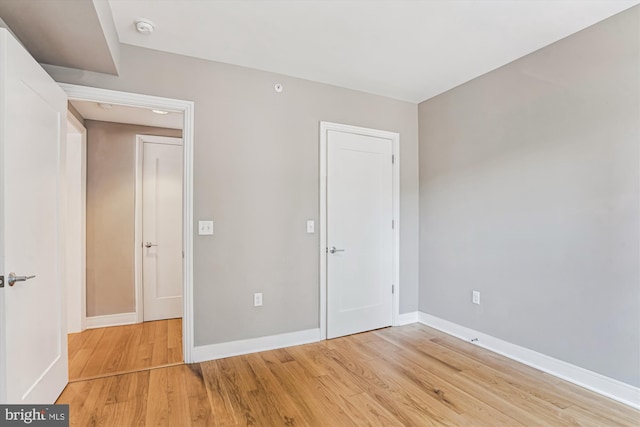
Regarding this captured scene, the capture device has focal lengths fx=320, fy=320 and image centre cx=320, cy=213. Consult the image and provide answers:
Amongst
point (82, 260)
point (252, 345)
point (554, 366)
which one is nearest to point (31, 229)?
point (252, 345)

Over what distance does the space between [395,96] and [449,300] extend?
7.62 feet

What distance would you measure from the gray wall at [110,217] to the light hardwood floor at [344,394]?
1551 millimetres

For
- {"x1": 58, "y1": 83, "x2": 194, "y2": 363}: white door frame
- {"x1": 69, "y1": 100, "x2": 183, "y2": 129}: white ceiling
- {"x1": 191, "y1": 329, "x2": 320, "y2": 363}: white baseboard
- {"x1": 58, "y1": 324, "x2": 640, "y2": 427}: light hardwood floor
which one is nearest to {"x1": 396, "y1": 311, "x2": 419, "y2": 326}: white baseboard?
{"x1": 58, "y1": 324, "x2": 640, "y2": 427}: light hardwood floor

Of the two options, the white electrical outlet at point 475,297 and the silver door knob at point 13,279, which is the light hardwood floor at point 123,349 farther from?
the white electrical outlet at point 475,297

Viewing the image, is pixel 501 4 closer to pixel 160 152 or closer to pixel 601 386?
pixel 601 386

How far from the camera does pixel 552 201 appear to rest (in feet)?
8.25

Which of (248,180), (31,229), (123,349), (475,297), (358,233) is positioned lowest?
(123,349)

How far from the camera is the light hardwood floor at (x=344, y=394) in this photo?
1.94 meters

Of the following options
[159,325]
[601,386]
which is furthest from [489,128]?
[159,325]

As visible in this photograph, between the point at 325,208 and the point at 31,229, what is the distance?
220cm

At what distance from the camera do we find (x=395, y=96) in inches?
142

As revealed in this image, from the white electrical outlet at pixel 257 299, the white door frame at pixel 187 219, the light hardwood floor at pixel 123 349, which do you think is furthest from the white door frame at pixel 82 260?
the white electrical outlet at pixel 257 299

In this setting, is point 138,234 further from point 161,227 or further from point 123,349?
point 123,349

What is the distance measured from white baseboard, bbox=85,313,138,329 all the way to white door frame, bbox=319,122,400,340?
90.8 inches
